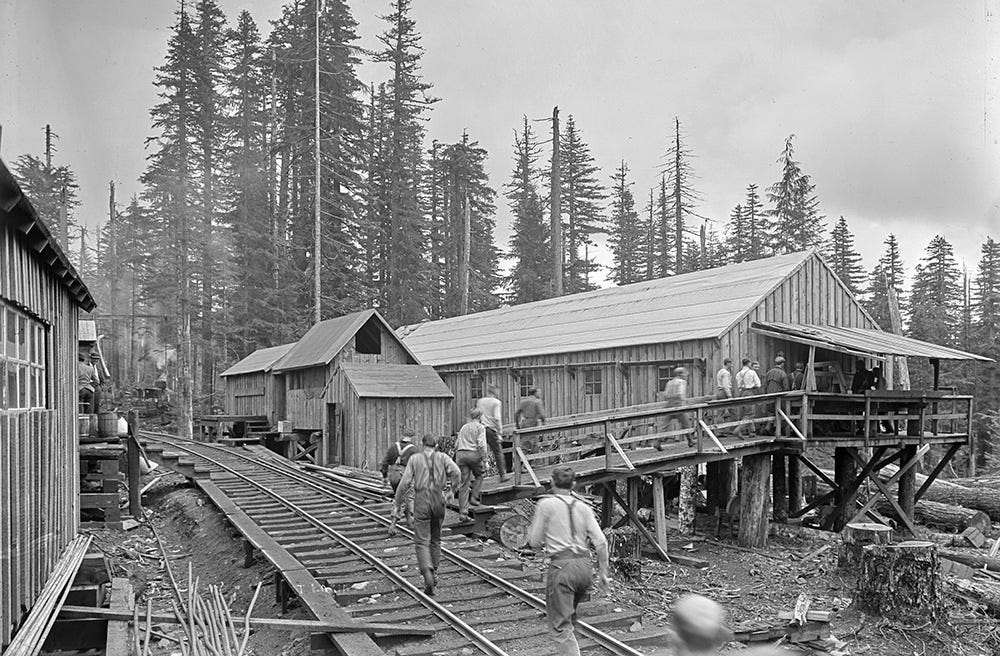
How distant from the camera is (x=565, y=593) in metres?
6.66

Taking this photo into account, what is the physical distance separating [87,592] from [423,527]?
12.8 ft

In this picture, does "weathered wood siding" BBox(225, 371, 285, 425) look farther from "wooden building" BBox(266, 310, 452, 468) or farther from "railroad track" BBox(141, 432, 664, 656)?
"railroad track" BBox(141, 432, 664, 656)

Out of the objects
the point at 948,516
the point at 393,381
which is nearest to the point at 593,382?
the point at 393,381

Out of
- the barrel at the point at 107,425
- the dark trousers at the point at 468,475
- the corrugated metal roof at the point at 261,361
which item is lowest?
the dark trousers at the point at 468,475

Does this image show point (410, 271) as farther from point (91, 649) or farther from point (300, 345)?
point (91, 649)

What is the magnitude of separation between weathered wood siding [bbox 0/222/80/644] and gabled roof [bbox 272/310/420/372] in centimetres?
1585

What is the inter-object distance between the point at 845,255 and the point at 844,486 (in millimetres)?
41089

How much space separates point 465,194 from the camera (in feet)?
164

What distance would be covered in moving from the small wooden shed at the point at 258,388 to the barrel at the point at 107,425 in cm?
1815

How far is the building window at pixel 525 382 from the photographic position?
25969 mm

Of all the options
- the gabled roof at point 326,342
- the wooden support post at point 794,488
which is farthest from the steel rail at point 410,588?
the wooden support post at point 794,488

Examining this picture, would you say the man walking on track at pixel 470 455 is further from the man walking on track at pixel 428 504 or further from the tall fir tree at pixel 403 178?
the tall fir tree at pixel 403 178

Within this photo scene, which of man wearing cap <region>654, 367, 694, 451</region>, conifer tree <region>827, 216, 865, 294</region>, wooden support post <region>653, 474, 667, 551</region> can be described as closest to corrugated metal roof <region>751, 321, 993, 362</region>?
man wearing cap <region>654, 367, 694, 451</region>

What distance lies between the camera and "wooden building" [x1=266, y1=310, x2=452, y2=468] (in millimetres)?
25078
